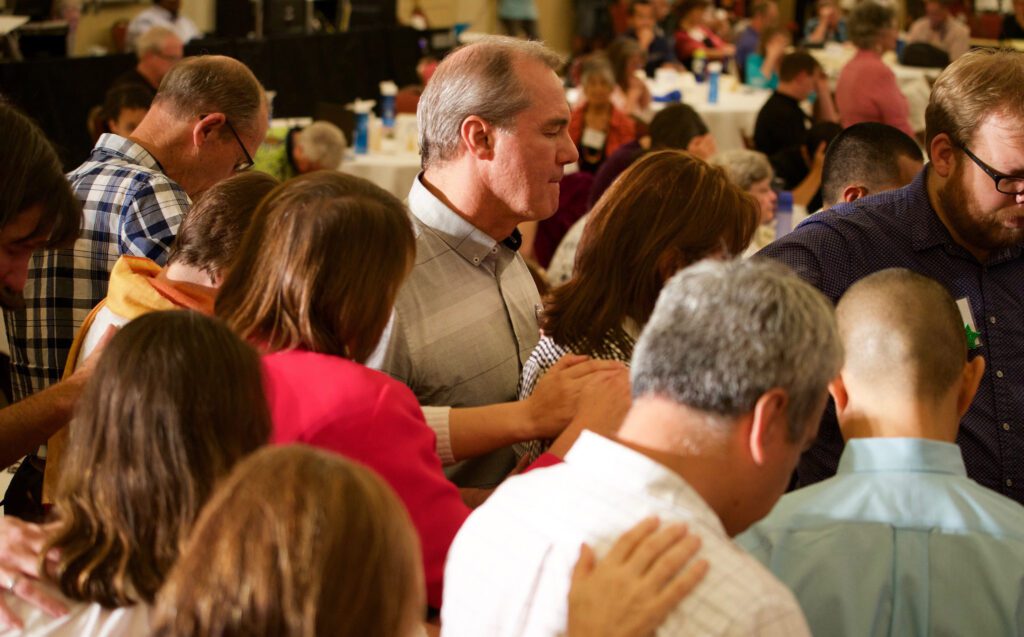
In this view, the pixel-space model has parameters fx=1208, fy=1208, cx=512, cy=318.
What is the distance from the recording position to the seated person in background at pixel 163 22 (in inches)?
390

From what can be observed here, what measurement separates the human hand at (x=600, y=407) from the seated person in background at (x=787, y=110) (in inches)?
196

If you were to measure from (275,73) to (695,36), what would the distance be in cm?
431

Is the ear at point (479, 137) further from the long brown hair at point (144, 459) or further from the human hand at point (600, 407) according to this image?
the long brown hair at point (144, 459)

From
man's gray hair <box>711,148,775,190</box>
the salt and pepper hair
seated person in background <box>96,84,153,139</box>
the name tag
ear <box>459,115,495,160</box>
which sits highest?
ear <box>459,115,495,160</box>

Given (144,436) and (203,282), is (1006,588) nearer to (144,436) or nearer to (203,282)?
(144,436)

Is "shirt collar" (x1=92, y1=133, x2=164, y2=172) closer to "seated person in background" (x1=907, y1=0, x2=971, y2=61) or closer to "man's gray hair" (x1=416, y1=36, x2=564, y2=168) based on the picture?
"man's gray hair" (x1=416, y1=36, x2=564, y2=168)

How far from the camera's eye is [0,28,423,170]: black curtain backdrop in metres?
7.84

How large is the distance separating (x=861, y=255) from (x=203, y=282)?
1.30 meters

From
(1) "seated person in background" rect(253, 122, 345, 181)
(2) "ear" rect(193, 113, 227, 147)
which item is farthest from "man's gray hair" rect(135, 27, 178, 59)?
(2) "ear" rect(193, 113, 227, 147)

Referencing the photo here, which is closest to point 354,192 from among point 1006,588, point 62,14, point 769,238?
point 1006,588

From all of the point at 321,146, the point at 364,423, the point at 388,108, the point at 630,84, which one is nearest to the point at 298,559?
the point at 364,423

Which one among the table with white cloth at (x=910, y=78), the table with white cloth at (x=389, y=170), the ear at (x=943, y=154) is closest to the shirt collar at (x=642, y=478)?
the ear at (x=943, y=154)

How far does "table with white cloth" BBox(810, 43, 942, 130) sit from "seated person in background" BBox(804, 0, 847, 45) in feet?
6.73

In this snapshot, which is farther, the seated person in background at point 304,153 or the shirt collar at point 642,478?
the seated person in background at point 304,153
